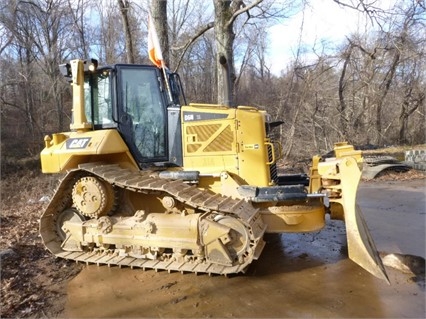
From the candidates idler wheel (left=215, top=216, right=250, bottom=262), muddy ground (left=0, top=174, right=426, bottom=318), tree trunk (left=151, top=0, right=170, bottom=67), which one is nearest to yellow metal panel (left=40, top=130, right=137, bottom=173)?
muddy ground (left=0, top=174, right=426, bottom=318)

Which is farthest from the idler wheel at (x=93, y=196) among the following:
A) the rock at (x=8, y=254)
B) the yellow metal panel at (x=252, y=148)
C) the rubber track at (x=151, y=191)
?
the yellow metal panel at (x=252, y=148)

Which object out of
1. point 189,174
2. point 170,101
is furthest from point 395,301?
point 170,101

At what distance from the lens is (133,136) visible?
5.39m

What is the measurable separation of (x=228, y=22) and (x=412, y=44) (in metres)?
13.2

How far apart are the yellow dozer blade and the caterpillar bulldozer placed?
12 millimetres

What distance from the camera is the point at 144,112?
5398mm

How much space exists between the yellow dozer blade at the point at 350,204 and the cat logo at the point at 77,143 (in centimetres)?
313

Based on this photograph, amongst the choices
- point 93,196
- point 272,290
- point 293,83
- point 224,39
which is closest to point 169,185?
point 93,196

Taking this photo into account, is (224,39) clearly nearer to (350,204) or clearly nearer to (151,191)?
(151,191)

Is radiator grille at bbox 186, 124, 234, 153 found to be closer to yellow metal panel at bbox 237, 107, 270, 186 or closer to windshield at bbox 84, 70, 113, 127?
yellow metal panel at bbox 237, 107, 270, 186

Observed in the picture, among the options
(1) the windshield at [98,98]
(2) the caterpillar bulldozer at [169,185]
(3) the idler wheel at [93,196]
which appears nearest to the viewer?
(2) the caterpillar bulldozer at [169,185]

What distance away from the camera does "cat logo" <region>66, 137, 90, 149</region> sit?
506 centimetres

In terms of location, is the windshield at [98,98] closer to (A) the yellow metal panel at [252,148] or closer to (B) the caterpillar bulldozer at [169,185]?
(B) the caterpillar bulldozer at [169,185]

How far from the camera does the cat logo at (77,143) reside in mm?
5062
